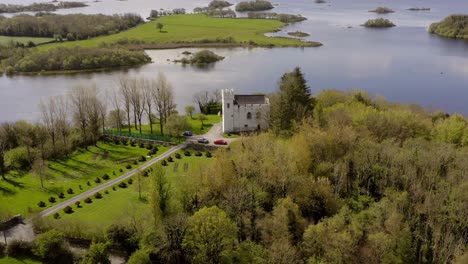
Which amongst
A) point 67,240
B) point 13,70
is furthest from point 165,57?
point 67,240

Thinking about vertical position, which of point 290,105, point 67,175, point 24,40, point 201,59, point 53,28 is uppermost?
point 53,28

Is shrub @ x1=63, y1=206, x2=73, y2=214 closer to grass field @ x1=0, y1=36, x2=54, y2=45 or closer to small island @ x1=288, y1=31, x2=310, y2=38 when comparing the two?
grass field @ x1=0, y1=36, x2=54, y2=45

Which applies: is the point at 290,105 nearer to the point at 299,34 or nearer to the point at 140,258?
the point at 140,258

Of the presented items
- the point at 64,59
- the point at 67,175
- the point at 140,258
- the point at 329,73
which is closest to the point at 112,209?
the point at 140,258

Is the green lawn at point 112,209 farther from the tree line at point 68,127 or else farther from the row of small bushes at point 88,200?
the tree line at point 68,127

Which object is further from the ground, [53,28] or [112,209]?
[53,28]

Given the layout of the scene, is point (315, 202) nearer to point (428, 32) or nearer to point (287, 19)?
point (428, 32)
